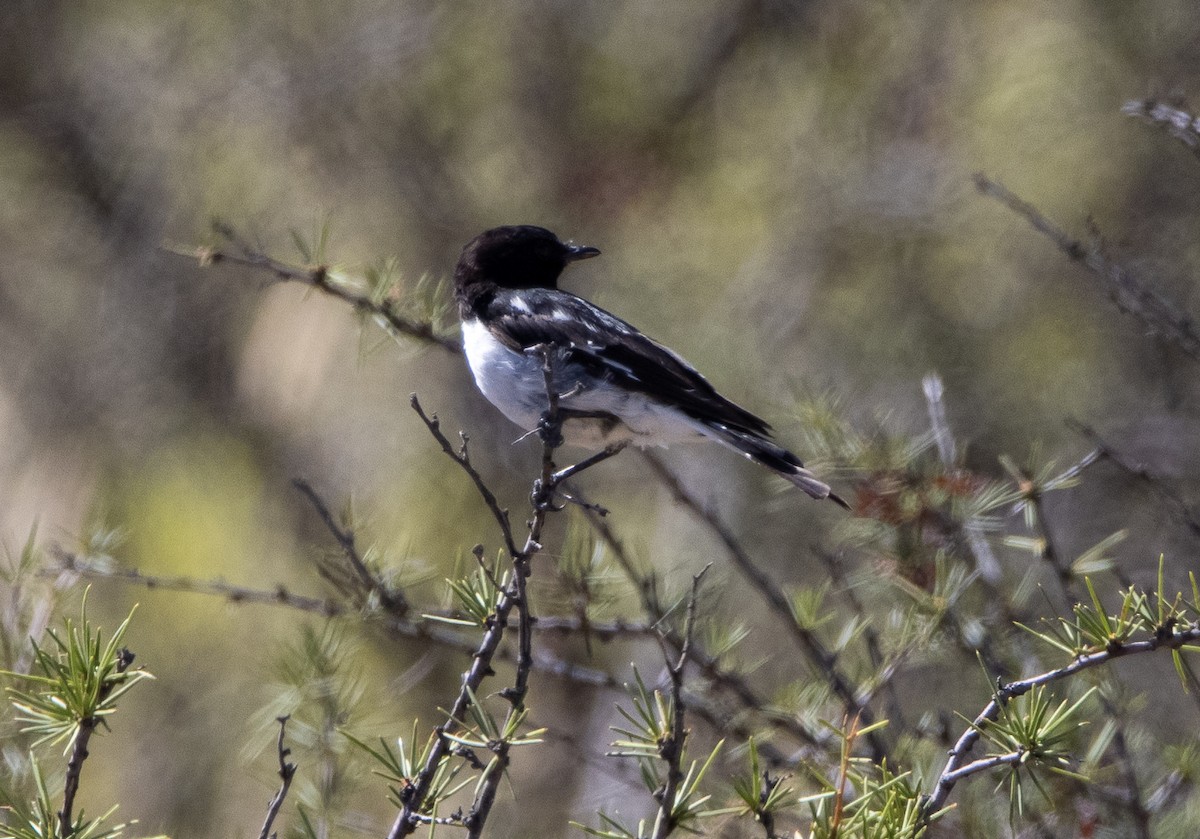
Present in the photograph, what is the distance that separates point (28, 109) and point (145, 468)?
1802 mm

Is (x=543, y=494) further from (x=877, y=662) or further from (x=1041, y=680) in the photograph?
(x=1041, y=680)

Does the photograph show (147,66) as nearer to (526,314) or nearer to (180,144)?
(180,144)

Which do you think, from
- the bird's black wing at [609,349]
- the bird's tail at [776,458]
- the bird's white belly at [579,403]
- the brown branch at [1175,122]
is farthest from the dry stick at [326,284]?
the brown branch at [1175,122]

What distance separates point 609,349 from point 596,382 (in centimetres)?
13

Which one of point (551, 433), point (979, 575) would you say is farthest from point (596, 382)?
point (979, 575)

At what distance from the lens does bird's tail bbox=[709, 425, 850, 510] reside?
9.56ft

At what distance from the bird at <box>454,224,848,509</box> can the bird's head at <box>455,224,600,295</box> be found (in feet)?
0.49

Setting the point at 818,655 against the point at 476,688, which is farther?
the point at 818,655

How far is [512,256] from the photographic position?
3.87 m

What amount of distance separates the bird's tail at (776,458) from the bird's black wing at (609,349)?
1.8 inches

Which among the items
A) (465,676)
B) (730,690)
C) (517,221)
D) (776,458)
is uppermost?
(465,676)

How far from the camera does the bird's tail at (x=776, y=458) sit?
9.56 ft

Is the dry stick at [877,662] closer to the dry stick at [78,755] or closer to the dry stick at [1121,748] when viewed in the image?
the dry stick at [1121,748]

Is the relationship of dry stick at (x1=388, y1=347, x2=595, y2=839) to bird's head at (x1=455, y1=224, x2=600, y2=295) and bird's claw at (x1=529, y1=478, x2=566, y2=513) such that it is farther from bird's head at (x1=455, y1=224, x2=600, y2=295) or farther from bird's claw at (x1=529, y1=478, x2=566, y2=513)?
bird's head at (x1=455, y1=224, x2=600, y2=295)
